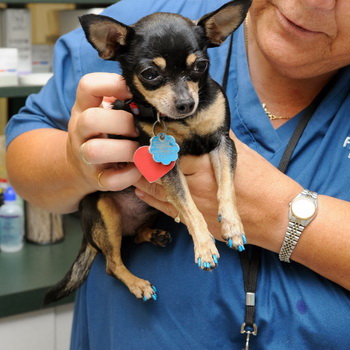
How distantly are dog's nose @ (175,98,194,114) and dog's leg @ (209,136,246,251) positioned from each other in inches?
4.1

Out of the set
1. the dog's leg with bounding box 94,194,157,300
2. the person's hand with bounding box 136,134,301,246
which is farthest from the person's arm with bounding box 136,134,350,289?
the dog's leg with bounding box 94,194,157,300

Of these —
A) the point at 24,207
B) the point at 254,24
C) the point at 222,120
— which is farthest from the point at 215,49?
the point at 24,207

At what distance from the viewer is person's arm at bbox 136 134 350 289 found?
3.16ft

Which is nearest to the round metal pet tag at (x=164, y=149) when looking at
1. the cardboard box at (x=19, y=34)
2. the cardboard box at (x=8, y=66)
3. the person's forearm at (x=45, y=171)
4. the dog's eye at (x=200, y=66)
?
the dog's eye at (x=200, y=66)

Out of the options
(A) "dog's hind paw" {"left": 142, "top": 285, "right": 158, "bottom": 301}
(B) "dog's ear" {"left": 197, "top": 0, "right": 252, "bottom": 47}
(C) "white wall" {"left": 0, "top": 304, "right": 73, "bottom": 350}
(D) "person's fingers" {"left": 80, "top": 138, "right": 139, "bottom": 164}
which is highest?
(B) "dog's ear" {"left": 197, "top": 0, "right": 252, "bottom": 47}

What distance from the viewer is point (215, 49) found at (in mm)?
1155

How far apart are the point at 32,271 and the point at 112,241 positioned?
0.76m

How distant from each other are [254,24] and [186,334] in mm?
571

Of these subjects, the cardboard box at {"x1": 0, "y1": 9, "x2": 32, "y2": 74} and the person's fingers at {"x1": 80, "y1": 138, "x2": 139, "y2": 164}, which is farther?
the cardboard box at {"x1": 0, "y1": 9, "x2": 32, "y2": 74}

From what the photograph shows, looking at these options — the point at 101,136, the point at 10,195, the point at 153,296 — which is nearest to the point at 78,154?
the point at 101,136

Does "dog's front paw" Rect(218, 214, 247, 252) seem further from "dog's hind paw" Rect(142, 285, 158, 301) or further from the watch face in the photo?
"dog's hind paw" Rect(142, 285, 158, 301)

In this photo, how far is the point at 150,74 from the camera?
946 millimetres

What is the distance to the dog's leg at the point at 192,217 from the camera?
91 cm

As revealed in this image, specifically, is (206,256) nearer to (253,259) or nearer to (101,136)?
(253,259)
